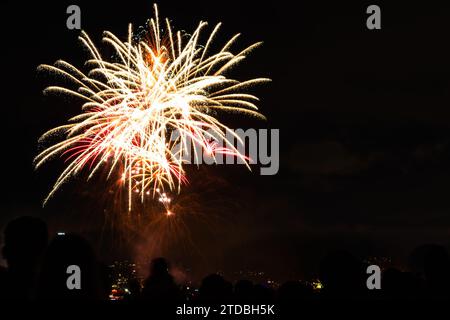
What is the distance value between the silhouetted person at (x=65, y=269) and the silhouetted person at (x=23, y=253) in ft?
1.09

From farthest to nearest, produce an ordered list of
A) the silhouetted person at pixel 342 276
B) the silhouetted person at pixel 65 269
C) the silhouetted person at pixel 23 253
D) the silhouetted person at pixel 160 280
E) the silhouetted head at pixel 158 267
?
the silhouetted head at pixel 158 267 < the silhouetted person at pixel 160 280 < the silhouetted person at pixel 342 276 < the silhouetted person at pixel 23 253 < the silhouetted person at pixel 65 269

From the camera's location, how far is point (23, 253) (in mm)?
4547

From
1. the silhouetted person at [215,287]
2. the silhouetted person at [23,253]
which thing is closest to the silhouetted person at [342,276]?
the silhouetted person at [215,287]

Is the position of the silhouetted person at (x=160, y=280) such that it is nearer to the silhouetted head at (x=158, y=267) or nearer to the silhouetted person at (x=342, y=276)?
the silhouetted head at (x=158, y=267)

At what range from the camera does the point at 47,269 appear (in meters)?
4.16

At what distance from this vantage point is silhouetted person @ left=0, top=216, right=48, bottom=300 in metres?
4.32

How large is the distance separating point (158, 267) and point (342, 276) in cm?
Result: 324

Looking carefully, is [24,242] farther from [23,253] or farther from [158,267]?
[158,267]

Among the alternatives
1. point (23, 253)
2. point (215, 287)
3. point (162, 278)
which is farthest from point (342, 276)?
point (23, 253)

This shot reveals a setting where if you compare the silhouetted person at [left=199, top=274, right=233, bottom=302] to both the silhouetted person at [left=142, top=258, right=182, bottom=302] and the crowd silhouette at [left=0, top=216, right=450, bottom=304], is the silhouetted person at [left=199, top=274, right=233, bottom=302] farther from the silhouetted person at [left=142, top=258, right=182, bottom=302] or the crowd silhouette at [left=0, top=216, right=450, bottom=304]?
the silhouetted person at [left=142, top=258, right=182, bottom=302]

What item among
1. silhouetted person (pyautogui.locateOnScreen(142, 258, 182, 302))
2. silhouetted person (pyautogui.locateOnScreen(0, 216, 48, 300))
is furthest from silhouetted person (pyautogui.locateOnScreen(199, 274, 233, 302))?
silhouetted person (pyautogui.locateOnScreen(0, 216, 48, 300))

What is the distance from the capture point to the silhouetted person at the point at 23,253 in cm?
432
